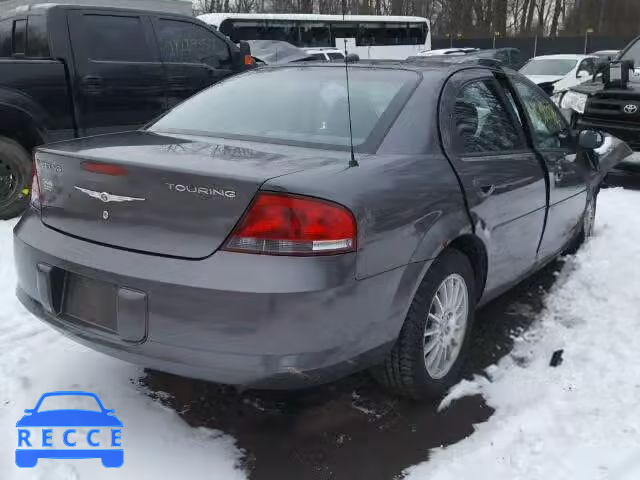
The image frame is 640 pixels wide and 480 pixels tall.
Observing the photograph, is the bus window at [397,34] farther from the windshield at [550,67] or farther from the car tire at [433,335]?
the car tire at [433,335]

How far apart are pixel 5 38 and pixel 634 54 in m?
8.36

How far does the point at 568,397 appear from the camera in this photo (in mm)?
2932

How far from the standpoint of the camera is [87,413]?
8.89 ft

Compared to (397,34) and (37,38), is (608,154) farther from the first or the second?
(397,34)

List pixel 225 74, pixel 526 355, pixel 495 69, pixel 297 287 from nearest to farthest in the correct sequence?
1. pixel 297 287
2. pixel 526 355
3. pixel 495 69
4. pixel 225 74

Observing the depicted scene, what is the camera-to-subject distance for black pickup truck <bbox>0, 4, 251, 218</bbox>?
567 centimetres

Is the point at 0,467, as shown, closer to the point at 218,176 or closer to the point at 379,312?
the point at 218,176

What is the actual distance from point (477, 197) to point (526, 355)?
98cm

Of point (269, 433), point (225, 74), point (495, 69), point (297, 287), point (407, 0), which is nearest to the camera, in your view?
point (297, 287)

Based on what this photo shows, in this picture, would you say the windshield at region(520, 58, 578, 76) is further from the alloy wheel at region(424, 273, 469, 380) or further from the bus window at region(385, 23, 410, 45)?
the alloy wheel at region(424, 273, 469, 380)

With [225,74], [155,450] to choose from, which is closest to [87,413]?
[155,450]

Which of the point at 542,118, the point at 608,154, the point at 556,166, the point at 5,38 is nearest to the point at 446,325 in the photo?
the point at 556,166

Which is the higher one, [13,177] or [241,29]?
[241,29]

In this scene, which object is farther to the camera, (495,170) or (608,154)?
(608,154)
